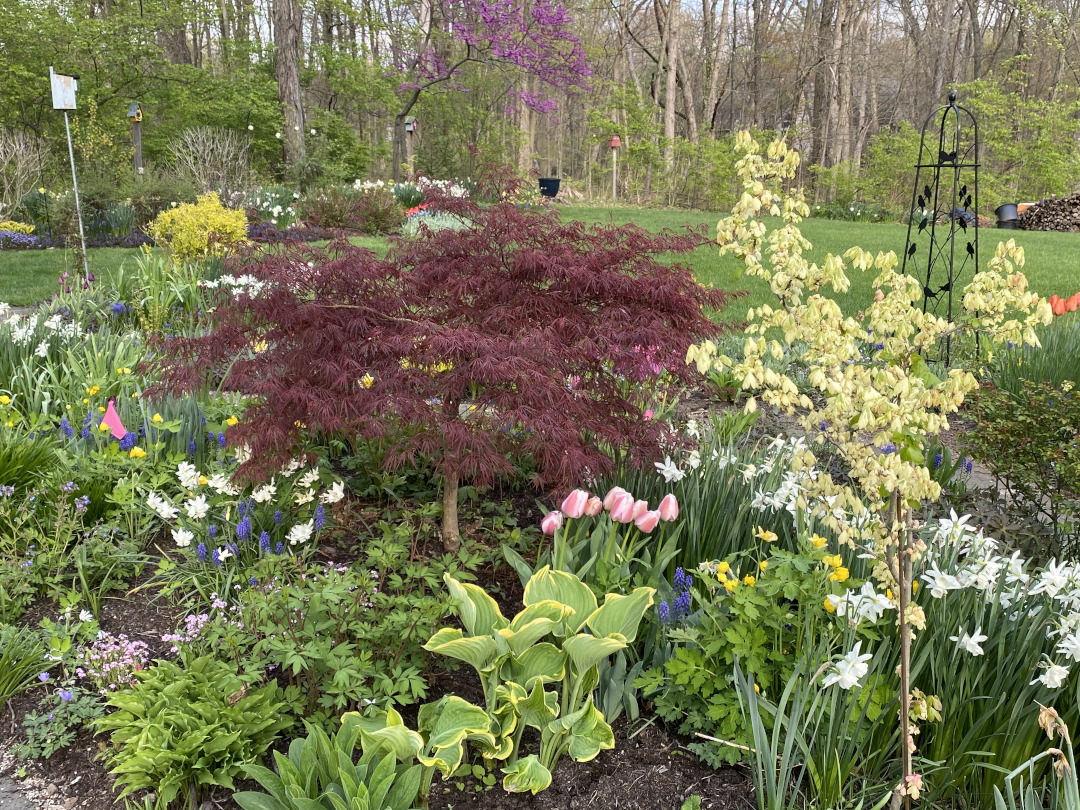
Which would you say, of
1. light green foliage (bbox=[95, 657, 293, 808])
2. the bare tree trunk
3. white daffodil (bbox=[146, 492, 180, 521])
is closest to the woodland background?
the bare tree trunk

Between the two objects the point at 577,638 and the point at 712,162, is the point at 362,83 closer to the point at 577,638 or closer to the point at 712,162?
the point at 712,162

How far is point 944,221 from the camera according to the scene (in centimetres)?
1273

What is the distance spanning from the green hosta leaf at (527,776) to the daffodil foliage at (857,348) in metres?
0.90

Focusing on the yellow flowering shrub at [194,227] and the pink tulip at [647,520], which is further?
the yellow flowering shrub at [194,227]

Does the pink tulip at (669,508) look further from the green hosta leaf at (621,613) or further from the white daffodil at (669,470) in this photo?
the white daffodil at (669,470)

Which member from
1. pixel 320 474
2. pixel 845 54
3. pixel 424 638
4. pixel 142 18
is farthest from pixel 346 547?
pixel 845 54

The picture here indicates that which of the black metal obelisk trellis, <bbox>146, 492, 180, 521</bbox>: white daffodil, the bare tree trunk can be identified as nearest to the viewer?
<bbox>146, 492, 180, 521</bbox>: white daffodil

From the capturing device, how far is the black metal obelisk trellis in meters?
4.90

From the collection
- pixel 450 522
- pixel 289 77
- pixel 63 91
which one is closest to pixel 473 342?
pixel 450 522

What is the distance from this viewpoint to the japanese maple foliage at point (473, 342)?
7.67 feet

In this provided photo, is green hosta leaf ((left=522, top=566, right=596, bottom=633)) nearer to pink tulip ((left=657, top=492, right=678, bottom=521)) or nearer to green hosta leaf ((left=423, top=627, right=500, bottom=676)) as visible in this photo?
green hosta leaf ((left=423, top=627, right=500, bottom=676))

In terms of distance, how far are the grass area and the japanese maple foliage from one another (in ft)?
8.82

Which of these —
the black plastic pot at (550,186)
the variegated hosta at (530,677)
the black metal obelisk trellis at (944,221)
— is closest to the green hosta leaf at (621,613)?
the variegated hosta at (530,677)

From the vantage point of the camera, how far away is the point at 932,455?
3430mm
